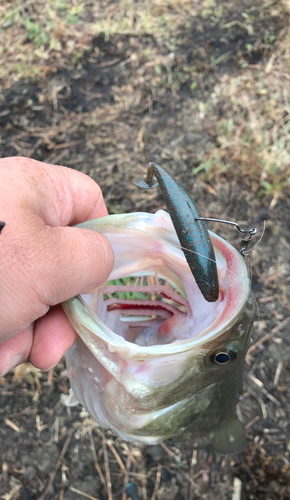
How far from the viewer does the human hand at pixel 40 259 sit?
1.14m

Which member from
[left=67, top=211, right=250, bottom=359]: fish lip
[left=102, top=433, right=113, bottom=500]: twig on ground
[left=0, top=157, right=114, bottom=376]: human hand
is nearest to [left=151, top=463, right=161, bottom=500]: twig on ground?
[left=102, top=433, right=113, bottom=500]: twig on ground

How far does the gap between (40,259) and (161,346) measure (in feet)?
1.85

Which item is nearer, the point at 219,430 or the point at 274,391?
A: the point at 219,430

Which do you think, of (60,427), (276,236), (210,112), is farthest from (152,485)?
(210,112)

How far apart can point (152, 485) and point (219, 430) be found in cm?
103

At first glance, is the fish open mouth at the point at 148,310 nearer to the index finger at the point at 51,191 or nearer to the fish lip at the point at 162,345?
the fish lip at the point at 162,345

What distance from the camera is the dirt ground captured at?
2566mm

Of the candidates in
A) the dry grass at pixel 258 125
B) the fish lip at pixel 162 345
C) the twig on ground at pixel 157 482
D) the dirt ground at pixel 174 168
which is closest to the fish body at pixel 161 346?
the fish lip at pixel 162 345

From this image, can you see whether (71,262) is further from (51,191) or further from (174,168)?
(174,168)

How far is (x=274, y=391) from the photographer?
2779 millimetres

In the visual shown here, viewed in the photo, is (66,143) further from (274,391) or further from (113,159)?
(274,391)

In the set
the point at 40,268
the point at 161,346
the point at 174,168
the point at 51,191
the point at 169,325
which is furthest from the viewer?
the point at 174,168

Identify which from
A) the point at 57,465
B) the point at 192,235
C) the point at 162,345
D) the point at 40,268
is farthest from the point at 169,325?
the point at 57,465

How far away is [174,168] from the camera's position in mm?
3375
